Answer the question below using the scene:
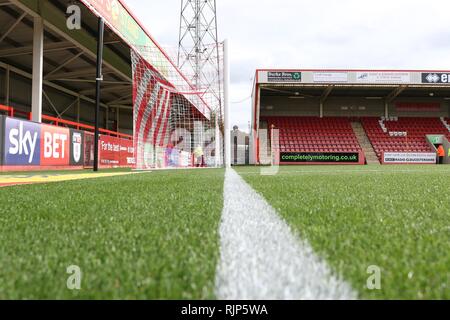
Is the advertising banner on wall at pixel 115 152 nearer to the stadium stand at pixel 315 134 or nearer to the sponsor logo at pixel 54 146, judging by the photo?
the sponsor logo at pixel 54 146

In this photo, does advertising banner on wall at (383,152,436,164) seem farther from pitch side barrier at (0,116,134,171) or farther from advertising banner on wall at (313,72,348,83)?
pitch side barrier at (0,116,134,171)

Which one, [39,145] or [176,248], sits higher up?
[39,145]

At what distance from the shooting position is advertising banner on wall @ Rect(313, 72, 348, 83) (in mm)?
22594

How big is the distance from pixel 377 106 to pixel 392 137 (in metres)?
3.04

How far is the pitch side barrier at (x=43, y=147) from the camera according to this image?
24.5ft

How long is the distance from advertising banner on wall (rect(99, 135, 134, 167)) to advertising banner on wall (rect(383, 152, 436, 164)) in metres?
16.1

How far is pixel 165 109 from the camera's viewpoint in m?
12.0

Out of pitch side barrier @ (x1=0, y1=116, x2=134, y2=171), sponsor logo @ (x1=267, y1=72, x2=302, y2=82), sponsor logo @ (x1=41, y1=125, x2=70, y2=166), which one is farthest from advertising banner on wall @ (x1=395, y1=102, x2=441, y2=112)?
sponsor logo @ (x1=41, y1=125, x2=70, y2=166)

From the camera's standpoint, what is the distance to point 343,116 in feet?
89.5

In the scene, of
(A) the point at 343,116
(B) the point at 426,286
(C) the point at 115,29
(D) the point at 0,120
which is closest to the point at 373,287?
(B) the point at 426,286

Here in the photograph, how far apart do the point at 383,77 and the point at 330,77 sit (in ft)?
11.1

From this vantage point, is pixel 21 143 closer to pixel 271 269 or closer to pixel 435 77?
pixel 271 269

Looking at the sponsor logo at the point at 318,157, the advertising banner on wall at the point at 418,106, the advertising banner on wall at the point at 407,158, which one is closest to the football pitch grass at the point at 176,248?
the sponsor logo at the point at 318,157

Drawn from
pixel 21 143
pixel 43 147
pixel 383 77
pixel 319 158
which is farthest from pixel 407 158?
pixel 21 143
